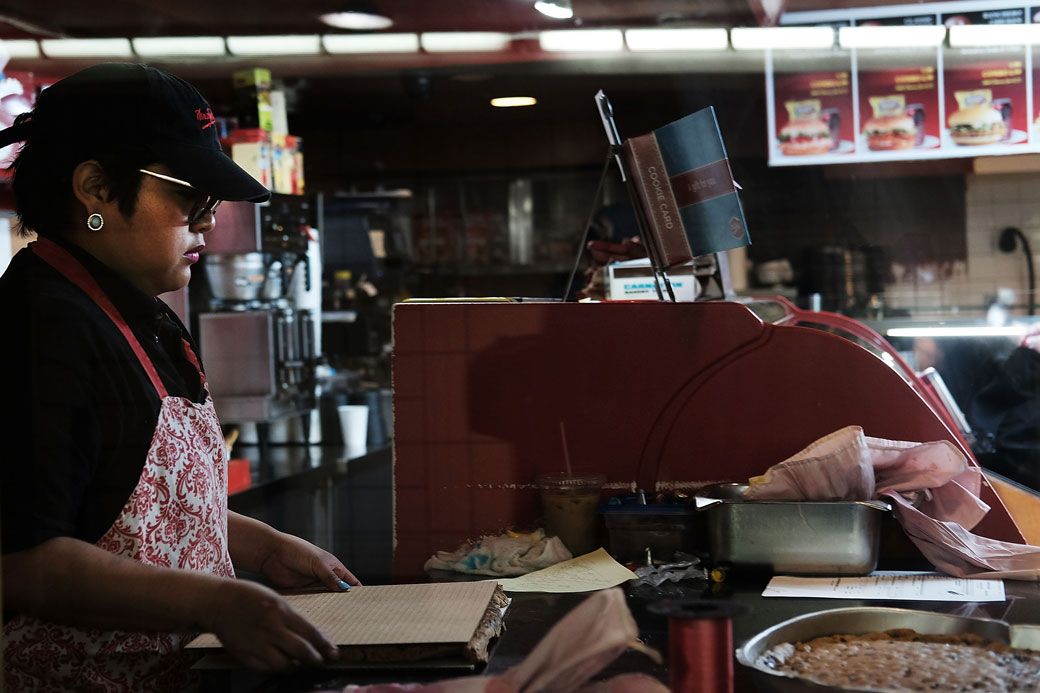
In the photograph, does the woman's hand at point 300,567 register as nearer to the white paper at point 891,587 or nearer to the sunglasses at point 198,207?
the sunglasses at point 198,207

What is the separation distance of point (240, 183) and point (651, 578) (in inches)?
35.0

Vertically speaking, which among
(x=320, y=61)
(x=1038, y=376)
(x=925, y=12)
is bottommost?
(x=1038, y=376)

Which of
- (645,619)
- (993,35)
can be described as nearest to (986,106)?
(993,35)

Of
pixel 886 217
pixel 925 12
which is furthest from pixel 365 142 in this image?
pixel 925 12

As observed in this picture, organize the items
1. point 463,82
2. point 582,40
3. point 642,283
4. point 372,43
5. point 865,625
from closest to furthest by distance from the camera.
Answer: point 865,625 → point 642,283 → point 582,40 → point 372,43 → point 463,82

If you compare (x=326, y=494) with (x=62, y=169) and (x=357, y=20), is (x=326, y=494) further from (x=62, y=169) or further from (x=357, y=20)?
(x=62, y=169)

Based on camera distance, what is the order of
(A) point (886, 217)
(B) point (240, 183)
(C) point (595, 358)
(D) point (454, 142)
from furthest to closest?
(D) point (454, 142)
(A) point (886, 217)
(C) point (595, 358)
(B) point (240, 183)

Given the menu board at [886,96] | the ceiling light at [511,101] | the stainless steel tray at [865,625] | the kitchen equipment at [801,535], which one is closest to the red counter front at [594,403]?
the kitchen equipment at [801,535]

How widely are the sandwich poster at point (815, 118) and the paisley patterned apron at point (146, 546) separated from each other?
2.90 m

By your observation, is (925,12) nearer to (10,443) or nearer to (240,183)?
(240,183)

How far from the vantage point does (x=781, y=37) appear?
4012 millimetres

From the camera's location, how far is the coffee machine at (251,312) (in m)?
3.79

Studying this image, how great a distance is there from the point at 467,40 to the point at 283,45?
1.03 metres

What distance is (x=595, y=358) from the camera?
73.5 inches
